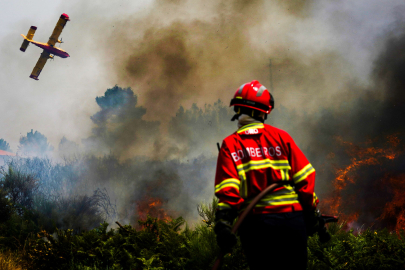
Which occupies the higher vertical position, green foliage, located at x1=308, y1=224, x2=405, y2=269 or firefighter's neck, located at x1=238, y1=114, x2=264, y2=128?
firefighter's neck, located at x1=238, y1=114, x2=264, y2=128

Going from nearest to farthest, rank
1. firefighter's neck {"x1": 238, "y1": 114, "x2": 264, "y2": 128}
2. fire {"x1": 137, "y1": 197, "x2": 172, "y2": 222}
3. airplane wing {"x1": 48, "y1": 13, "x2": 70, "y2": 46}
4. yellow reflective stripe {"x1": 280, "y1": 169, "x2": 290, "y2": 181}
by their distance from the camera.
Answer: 1. yellow reflective stripe {"x1": 280, "y1": 169, "x2": 290, "y2": 181}
2. firefighter's neck {"x1": 238, "y1": 114, "x2": 264, "y2": 128}
3. fire {"x1": 137, "y1": 197, "x2": 172, "y2": 222}
4. airplane wing {"x1": 48, "y1": 13, "x2": 70, "y2": 46}

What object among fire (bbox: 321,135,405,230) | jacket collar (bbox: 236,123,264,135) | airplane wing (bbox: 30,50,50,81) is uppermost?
airplane wing (bbox: 30,50,50,81)

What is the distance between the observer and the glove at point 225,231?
6.86 feet

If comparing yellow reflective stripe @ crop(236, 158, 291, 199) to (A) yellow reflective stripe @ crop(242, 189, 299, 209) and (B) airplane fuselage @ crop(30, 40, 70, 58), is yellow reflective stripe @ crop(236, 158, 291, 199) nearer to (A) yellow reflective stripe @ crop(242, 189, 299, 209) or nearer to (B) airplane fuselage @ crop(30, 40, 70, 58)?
(A) yellow reflective stripe @ crop(242, 189, 299, 209)

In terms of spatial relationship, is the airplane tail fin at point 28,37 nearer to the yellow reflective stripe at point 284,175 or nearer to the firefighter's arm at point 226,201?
the firefighter's arm at point 226,201

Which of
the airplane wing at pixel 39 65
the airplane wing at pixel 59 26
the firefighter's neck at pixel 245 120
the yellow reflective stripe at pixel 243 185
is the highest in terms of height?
the airplane wing at pixel 59 26

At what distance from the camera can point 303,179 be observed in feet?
7.72

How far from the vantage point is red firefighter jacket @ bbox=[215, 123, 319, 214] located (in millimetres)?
2234

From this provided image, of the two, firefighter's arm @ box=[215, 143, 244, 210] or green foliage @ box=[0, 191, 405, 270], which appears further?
green foliage @ box=[0, 191, 405, 270]

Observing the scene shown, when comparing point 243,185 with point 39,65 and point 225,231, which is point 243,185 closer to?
point 225,231

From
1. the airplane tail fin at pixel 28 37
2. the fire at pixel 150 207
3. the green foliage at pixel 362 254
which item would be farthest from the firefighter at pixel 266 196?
the airplane tail fin at pixel 28 37

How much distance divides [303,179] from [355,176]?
18803mm

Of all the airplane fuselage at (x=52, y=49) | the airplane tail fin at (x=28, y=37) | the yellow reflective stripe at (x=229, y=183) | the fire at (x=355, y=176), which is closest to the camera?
the yellow reflective stripe at (x=229, y=183)

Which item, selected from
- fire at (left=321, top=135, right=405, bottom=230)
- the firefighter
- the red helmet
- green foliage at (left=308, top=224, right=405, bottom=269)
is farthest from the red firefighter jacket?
fire at (left=321, top=135, right=405, bottom=230)
